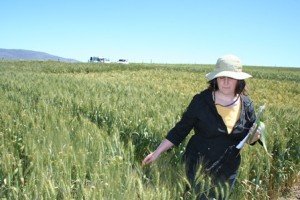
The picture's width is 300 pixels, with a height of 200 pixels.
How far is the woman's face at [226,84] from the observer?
327cm

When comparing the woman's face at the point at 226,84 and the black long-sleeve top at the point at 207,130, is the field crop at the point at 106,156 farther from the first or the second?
the woman's face at the point at 226,84

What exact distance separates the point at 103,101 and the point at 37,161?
3.47 metres

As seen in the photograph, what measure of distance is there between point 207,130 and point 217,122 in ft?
0.37

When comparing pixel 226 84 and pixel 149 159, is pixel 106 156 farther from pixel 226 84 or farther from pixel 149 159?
pixel 226 84

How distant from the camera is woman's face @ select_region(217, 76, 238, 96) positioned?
327cm

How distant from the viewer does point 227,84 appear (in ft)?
10.8

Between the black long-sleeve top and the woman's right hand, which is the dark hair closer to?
the black long-sleeve top

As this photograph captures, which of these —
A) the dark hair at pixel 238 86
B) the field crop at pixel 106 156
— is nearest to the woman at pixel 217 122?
the dark hair at pixel 238 86

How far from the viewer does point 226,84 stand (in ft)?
10.7

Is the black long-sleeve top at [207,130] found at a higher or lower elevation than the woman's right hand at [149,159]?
higher

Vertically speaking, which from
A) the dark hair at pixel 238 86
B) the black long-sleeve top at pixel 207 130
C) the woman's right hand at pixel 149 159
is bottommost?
the woman's right hand at pixel 149 159

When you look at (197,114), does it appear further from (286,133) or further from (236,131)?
(286,133)

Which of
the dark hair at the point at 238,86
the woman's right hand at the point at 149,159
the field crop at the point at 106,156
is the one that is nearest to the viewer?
the field crop at the point at 106,156

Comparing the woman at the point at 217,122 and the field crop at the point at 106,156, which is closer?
the field crop at the point at 106,156
